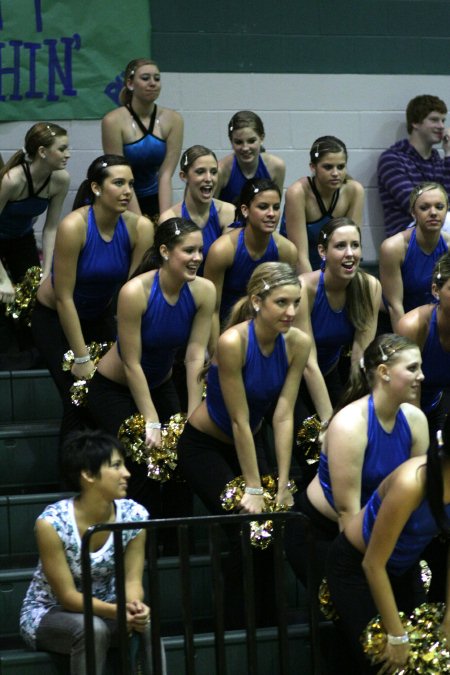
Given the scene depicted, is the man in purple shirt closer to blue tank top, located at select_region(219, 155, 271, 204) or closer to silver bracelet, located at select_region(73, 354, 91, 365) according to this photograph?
blue tank top, located at select_region(219, 155, 271, 204)

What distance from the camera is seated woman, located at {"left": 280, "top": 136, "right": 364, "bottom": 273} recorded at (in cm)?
593

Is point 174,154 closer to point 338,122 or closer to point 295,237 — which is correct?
point 295,237

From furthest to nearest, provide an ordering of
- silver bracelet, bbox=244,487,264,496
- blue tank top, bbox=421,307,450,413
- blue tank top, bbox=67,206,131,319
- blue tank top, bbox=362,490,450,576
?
blue tank top, bbox=67,206,131,319
blue tank top, bbox=421,307,450,413
silver bracelet, bbox=244,487,264,496
blue tank top, bbox=362,490,450,576

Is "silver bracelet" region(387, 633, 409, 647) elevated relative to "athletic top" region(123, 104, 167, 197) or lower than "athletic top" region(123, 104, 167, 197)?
lower

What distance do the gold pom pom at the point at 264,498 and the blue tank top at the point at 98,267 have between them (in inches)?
51.3

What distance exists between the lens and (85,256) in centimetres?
Answer: 524

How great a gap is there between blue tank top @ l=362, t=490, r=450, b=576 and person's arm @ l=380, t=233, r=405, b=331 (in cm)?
A: 203

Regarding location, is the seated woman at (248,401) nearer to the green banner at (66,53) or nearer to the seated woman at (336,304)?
the seated woman at (336,304)

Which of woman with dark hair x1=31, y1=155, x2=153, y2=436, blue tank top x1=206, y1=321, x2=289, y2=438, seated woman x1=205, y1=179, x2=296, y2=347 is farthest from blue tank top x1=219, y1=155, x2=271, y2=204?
blue tank top x1=206, y1=321, x2=289, y2=438

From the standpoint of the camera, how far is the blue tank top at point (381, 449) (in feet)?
12.9

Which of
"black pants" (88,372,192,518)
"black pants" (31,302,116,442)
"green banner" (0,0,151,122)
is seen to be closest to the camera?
"black pants" (88,372,192,518)

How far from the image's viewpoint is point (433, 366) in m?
4.86

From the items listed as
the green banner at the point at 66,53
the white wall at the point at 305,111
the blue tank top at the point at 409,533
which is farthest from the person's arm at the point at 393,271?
the green banner at the point at 66,53

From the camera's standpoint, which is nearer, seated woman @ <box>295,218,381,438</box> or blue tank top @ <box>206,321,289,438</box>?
blue tank top @ <box>206,321,289,438</box>
